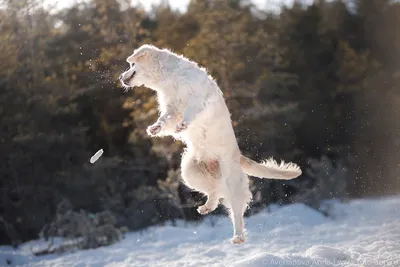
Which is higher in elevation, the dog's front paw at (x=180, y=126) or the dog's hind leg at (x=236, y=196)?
the dog's front paw at (x=180, y=126)

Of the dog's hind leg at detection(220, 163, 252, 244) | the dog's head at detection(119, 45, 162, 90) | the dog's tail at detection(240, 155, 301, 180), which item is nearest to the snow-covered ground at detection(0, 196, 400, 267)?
the dog's hind leg at detection(220, 163, 252, 244)

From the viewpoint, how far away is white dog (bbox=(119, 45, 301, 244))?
6.20 m

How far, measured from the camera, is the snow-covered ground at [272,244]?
6.94m

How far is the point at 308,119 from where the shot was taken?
15.3 meters

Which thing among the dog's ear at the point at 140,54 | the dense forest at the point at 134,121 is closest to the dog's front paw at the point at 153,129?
the dog's ear at the point at 140,54

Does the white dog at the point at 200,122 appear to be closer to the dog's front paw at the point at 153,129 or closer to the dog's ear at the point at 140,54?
the dog's ear at the point at 140,54

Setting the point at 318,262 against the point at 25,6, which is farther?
the point at 25,6

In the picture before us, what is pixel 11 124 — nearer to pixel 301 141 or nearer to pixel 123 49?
pixel 123 49

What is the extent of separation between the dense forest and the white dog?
531cm

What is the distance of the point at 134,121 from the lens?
12.8 meters

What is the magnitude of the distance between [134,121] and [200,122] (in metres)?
6.80

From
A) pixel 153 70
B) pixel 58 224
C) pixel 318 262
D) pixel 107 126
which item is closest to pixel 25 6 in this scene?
pixel 107 126

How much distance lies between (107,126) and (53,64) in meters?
1.98

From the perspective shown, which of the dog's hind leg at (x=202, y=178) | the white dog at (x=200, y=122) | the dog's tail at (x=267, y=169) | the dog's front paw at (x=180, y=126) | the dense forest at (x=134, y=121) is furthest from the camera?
the dense forest at (x=134, y=121)
